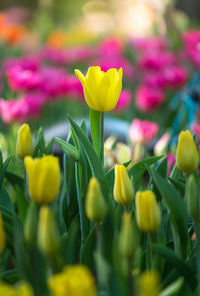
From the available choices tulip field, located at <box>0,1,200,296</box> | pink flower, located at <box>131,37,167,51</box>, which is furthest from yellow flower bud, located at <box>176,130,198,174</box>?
pink flower, located at <box>131,37,167,51</box>

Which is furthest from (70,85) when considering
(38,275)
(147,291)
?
(147,291)

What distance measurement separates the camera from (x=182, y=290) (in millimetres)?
442

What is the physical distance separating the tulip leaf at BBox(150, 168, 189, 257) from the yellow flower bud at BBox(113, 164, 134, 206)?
3 cm

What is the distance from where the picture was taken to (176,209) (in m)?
0.48

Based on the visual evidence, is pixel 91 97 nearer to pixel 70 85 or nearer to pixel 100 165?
pixel 100 165

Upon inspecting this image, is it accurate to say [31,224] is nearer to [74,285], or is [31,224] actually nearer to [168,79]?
[74,285]

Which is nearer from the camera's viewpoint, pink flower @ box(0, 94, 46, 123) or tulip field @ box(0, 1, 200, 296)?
tulip field @ box(0, 1, 200, 296)

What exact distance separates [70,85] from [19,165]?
3.15ft

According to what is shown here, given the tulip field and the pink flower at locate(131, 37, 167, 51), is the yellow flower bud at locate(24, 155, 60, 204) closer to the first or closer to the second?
the tulip field

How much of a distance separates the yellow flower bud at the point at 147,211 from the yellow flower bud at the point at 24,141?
18cm

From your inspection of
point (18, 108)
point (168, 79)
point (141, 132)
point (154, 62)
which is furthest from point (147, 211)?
point (154, 62)

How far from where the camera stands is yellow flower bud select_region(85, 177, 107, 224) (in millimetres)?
393

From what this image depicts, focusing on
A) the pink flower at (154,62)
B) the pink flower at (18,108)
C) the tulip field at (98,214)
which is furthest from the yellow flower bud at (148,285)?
the pink flower at (154,62)

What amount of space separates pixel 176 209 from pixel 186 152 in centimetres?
6
